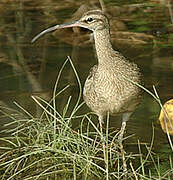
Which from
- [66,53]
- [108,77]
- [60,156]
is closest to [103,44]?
[108,77]

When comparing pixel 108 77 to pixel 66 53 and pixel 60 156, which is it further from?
pixel 66 53

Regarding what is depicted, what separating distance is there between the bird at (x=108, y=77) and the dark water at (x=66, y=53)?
0.64m

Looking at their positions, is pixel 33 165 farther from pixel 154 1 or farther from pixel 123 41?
pixel 154 1

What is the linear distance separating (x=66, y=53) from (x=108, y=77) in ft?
11.9

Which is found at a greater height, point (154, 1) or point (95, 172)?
point (154, 1)

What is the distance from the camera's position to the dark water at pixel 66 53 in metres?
7.40

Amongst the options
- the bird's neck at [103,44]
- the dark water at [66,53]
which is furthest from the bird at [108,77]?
the dark water at [66,53]

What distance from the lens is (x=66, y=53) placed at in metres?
9.41

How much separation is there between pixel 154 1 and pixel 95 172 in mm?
6927

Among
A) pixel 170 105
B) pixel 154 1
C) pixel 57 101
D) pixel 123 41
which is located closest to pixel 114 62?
pixel 170 105

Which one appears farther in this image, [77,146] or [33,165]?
[33,165]

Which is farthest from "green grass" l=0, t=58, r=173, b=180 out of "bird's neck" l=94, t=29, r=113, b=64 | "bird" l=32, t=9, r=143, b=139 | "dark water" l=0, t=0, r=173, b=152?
"dark water" l=0, t=0, r=173, b=152

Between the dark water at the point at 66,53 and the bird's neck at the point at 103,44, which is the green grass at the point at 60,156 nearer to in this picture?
the bird's neck at the point at 103,44

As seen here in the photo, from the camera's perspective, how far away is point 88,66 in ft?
28.8
